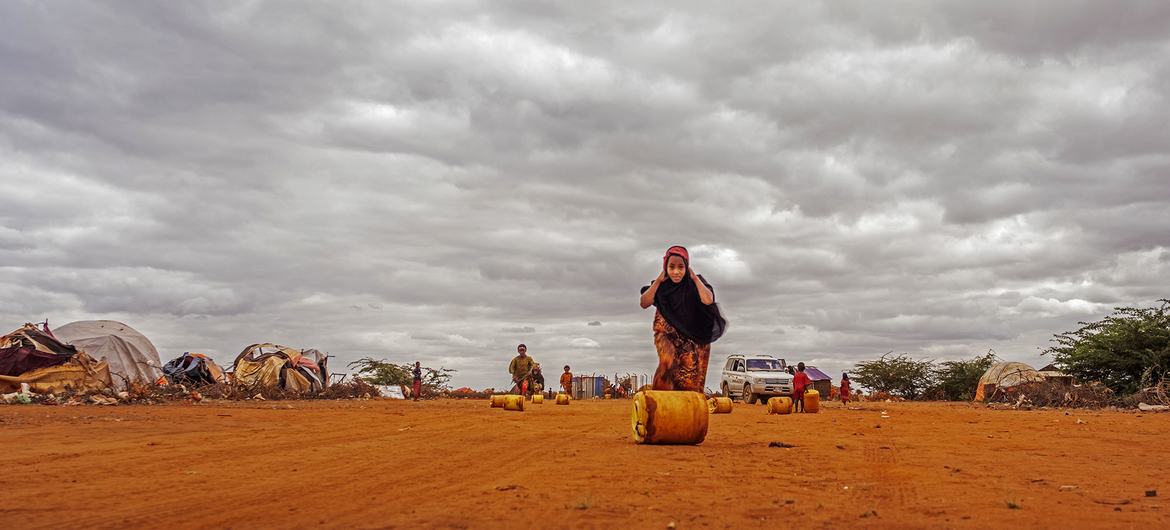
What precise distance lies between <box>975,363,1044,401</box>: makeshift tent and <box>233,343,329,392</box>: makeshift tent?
92.5 ft

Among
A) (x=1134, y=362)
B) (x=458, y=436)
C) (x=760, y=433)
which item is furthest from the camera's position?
(x=1134, y=362)

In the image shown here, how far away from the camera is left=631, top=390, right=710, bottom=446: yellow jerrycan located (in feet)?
34.3

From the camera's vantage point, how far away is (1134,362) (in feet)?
100.0

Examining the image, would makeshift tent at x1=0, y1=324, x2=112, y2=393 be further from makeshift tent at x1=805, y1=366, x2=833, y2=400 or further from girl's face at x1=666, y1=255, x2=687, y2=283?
makeshift tent at x1=805, y1=366, x2=833, y2=400

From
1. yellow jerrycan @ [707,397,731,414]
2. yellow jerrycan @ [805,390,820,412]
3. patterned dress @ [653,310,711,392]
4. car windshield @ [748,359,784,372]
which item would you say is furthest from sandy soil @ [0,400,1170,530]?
car windshield @ [748,359,784,372]

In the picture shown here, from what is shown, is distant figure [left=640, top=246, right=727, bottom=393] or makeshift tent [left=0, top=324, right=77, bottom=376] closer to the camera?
distant figure [left=640, top=246, right=727, bottom=393]

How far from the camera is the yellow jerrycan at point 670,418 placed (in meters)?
10.5

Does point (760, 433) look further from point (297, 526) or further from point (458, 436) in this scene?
point (297, 526)

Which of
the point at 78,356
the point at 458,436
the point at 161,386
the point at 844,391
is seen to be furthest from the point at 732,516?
the point at 844,391

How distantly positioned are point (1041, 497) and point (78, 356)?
28066 millimetres

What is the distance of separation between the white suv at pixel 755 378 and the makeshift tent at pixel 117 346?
74.2 feet

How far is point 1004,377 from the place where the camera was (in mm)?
37500

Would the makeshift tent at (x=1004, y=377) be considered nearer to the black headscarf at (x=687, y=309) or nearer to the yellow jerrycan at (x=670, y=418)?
the black headscarf at (x=687, y=309)

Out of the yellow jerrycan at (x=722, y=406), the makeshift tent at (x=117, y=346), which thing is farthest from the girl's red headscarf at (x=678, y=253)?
the makeshift tent at (x=117, y=346)
